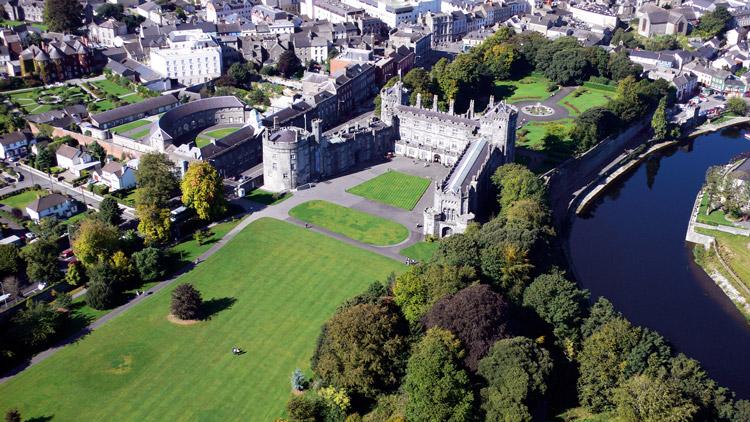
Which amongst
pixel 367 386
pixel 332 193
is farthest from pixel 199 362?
pixel 332 193

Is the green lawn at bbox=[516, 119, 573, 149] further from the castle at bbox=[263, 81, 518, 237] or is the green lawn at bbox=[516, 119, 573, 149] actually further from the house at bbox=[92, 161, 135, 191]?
the house at bbox=[92, 161, 135, 191]

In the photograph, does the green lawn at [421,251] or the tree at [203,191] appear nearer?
the green lawn at [421,251]

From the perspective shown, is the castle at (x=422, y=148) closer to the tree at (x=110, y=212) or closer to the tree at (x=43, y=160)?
the tree at (x=110, y=212)

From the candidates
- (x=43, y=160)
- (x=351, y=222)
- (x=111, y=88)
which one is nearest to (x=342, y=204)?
(x=351, y=222)

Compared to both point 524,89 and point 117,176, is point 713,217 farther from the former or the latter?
point 117,176

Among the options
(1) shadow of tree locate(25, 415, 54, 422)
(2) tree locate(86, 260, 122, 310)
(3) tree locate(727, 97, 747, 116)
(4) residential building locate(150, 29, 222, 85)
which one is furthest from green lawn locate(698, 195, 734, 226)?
(4) residential building locate(150, 29, 222, 85)

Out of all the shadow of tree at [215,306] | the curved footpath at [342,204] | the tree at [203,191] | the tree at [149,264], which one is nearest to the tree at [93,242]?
the tree at [149,264]
